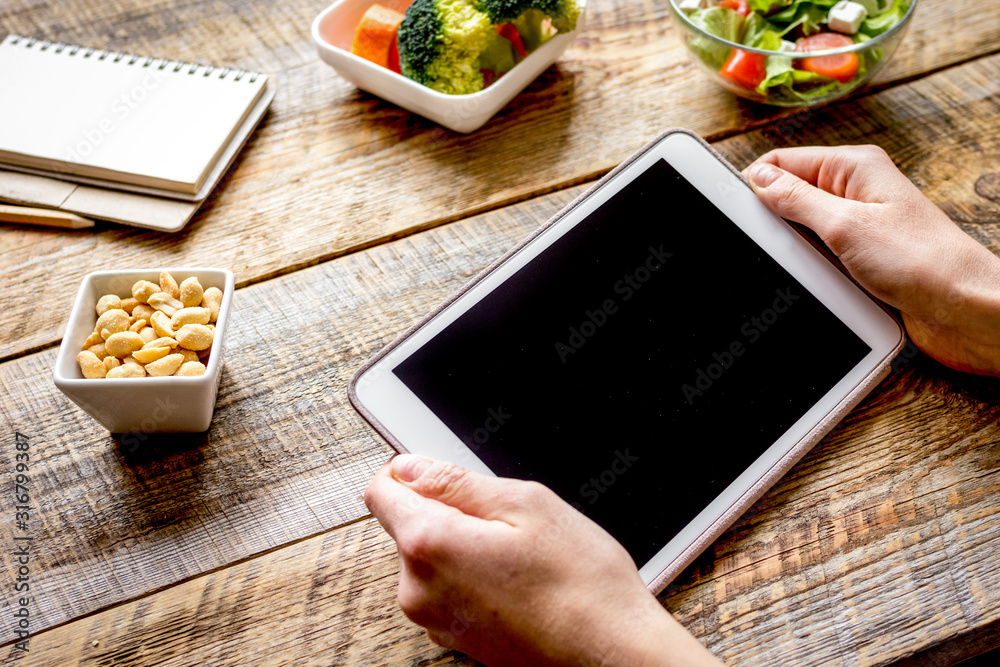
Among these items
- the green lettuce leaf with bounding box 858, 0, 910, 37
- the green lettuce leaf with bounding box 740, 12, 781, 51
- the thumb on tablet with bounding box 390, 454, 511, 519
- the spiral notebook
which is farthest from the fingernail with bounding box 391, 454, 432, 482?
the green lettuce leaf with bounding box 858, 0, 910, 37

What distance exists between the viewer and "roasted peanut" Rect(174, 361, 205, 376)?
0.72 metres

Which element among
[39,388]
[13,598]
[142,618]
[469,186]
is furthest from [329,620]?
[469,186]

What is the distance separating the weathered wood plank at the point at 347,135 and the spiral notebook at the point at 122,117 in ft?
0.16

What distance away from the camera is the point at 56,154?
0.94 meters

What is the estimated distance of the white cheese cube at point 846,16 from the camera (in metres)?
0.97

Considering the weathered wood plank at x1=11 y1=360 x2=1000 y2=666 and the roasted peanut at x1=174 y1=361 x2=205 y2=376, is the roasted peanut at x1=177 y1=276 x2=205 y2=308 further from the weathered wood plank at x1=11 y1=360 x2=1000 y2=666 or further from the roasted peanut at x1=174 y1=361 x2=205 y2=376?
the weathered wood plank at x1=11 y1=360 x2=1000 y2=666

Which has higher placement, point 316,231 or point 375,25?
point 375,25

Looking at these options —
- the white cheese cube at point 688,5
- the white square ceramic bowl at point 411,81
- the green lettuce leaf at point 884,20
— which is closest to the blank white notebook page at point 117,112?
the white square ceramic bowl at point 411,81

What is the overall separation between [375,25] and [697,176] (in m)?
0.50

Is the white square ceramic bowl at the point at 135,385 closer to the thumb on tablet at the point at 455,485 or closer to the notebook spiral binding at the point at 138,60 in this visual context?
the thumb on tablet at the point at 455,485

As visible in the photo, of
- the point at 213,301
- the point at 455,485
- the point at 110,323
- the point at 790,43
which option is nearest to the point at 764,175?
the point at 790,43

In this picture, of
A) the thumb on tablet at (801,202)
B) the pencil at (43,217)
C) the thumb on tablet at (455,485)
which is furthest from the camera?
the pencil at (43,217)

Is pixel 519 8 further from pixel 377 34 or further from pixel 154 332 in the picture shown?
pixel 154 332

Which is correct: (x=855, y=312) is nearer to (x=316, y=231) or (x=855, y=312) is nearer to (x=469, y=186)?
(x=469, y=186)
